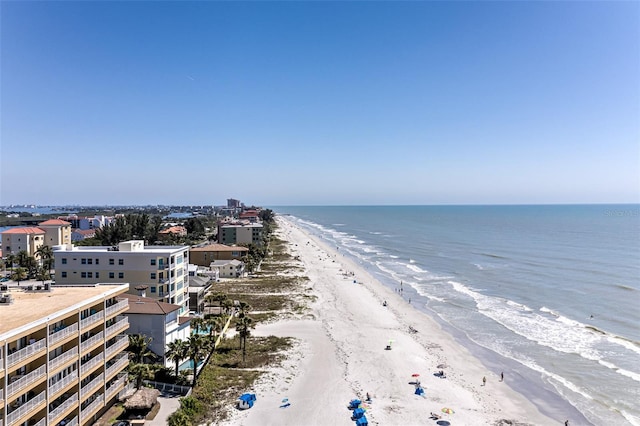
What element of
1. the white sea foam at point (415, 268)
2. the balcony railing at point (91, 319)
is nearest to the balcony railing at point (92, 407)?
the balcony railing at point (91, 319)

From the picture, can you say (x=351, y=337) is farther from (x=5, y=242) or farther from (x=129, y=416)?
(x=5, y=242)

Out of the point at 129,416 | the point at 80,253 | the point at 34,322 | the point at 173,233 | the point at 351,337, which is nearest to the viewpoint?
the point at 34,322

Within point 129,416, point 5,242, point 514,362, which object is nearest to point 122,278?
point 129,416

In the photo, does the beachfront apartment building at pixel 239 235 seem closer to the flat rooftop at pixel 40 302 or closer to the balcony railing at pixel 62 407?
the flat rooftop at pixel 40 302

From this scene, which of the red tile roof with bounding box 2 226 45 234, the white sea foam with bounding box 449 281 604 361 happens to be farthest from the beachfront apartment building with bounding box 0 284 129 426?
the red tile roof with bounding box 2 226 45 234

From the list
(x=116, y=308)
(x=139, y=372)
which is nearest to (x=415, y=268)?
(x=139, y=372)

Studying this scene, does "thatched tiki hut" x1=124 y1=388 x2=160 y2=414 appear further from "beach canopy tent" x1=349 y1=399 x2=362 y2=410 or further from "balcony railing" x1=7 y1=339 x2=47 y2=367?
"beach canopy tent" x1=349 y1=399 x2=362 y2=410
